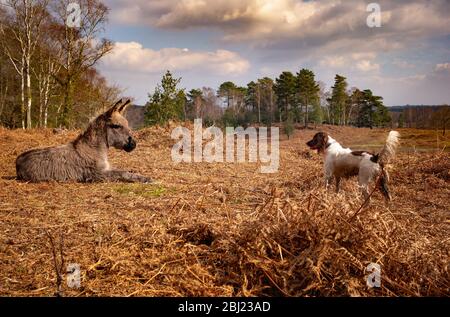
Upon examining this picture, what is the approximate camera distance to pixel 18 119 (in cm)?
3469

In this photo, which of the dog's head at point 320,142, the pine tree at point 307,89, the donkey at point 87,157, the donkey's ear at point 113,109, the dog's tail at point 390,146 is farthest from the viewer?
the pine tree at point 307,89

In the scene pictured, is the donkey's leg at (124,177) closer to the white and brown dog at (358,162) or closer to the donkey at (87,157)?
the donkey at (87,157)

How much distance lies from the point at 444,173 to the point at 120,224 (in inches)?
332

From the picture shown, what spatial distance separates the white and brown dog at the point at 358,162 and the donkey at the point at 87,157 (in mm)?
4008

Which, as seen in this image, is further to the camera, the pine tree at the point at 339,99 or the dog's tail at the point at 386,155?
the pine tree at the point at 339,99

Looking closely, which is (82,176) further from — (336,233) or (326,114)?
(326,114)

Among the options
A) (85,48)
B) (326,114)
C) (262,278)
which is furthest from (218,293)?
(326,114)

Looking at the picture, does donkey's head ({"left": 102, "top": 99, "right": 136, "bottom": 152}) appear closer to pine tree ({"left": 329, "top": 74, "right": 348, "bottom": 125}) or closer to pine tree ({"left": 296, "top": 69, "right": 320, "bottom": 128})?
pine tree ({"left": 296, "top": 69, "right": 320, "bottom": 128})

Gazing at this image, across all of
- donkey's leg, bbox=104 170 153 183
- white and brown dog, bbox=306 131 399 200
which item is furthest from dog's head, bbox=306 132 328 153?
donkey's leg, bbox=104 170 153 183

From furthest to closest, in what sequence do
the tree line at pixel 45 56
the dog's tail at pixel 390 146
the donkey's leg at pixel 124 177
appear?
the tree line at pixel 45 56, the donkey's leg at pixel 124 177, the dog's tail at pixel 390 146

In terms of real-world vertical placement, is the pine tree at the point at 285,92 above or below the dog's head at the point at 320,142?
above

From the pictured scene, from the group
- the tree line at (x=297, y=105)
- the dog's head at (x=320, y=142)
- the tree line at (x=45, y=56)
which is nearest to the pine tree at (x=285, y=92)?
the tree line at (x=297, y=105)

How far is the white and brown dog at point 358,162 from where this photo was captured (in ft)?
22.6

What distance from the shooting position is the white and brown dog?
22.6ft
